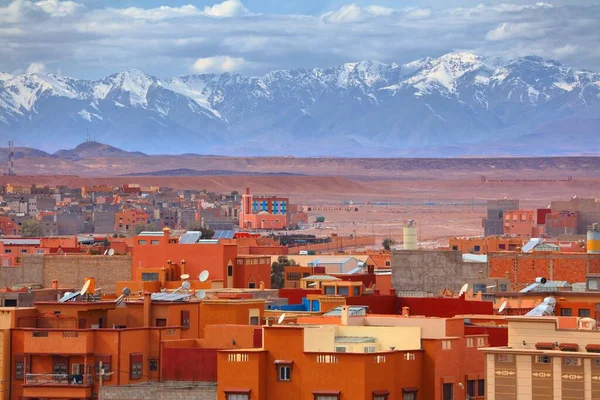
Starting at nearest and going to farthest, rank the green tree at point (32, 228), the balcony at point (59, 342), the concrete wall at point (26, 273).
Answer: the balcony at point (59, 342) < the concrete wall at point (26, 273) < the green tree at point (32, 228)

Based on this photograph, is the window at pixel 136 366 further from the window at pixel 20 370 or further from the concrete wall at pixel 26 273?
the concrete wall at pixel 26 273

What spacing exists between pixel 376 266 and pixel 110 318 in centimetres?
4601

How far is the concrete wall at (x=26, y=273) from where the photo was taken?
6781cm

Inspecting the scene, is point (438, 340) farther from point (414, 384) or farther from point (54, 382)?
point (54, 382)

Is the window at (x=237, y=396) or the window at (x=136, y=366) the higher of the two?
the window at (x=136, y=366)

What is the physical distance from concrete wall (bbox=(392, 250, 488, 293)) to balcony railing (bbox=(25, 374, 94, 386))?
31.0 m

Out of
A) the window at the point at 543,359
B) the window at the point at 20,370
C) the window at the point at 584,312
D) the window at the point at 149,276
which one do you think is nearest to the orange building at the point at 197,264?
the window at the point at 149,276

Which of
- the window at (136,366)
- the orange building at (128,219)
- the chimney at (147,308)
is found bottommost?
the window at (136,366)

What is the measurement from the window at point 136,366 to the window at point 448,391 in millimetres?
5643

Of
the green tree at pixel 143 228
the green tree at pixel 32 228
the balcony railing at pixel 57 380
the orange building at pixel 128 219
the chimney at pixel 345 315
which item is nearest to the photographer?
the chimney at pixel 345 315

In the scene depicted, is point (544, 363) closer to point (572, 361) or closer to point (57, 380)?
point (572, 361)

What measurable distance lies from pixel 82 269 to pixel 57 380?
3594 centimetres

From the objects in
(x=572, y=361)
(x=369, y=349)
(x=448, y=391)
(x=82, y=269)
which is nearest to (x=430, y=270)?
(x=82, y=269)

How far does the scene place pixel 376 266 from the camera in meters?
80.9
